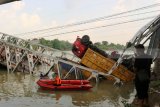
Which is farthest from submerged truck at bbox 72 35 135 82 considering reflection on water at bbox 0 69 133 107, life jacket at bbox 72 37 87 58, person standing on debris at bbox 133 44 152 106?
person standing on debris at bbox 133 44 152 106

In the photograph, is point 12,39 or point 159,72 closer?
point 159,72

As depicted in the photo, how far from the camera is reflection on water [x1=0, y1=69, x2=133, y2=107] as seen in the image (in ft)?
44.5

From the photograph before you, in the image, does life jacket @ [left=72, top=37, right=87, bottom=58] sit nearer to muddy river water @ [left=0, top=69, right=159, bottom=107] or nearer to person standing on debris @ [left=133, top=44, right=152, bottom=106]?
muddy river water @ [left=0, top=69, right=159, bottom=107]

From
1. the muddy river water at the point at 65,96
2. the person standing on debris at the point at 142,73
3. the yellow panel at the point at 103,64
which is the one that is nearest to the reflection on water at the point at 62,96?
the muddy river water at the point at 65,96

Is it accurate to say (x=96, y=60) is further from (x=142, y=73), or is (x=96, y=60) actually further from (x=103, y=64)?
(x=142, y=73)

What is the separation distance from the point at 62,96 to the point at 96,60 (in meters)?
5.19

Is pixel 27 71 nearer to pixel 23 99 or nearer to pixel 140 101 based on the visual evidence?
pixel 23 99

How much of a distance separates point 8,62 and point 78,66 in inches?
351

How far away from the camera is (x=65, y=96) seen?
51.9ft

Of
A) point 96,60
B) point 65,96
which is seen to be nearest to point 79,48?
point 96,60

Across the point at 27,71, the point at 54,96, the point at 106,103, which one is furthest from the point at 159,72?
the point at 27,71

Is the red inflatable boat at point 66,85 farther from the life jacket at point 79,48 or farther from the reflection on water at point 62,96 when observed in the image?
the life jacket at point 79,48

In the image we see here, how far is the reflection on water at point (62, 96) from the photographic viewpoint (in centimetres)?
1355

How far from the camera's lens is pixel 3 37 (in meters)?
26.2
